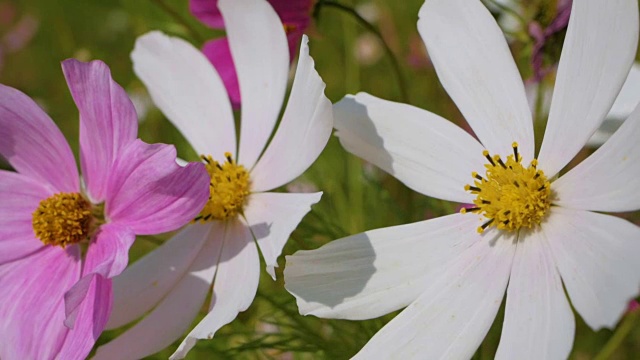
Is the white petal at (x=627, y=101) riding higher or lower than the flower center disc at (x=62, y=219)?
higher

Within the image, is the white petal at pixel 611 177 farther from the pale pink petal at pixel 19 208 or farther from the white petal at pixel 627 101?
the pale pink petal at pixel 19 208

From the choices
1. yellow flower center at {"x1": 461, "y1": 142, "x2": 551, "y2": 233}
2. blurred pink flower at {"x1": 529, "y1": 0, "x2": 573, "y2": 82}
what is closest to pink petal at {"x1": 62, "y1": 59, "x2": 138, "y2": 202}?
yellow flower center at {"x1": 461, "y1": 142, "x2": 551, "y2": 233}

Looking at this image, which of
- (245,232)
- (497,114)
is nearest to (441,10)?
(497,114)

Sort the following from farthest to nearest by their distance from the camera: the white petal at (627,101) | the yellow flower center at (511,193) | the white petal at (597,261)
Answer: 1. the white petal at (627,101)
2. the yellow flower center at (511,193)
3. the white petal at (597,261)

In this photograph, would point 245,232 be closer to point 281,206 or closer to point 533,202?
point 281,206

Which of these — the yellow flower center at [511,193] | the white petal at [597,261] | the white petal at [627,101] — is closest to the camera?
the white petal at [597,261]

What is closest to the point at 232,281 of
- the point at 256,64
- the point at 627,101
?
the point at 256,64

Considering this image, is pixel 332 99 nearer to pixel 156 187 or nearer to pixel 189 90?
pixel 189 90

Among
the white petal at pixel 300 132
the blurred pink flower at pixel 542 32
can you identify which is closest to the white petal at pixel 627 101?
the blurred pink flower at pixel 542 32
